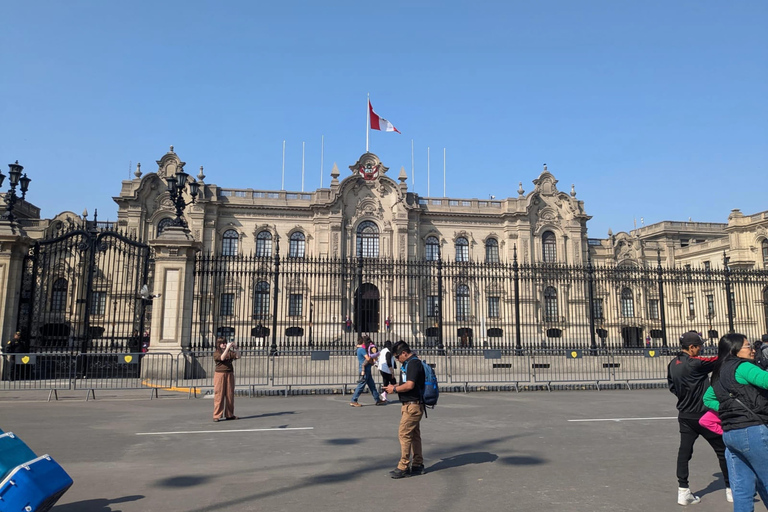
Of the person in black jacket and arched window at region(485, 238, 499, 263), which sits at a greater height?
arched window at region(485, 238, 499, 263)

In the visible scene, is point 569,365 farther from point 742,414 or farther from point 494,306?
point 494,306

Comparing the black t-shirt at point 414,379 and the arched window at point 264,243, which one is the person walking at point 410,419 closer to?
the black t-shirt at point 414,379

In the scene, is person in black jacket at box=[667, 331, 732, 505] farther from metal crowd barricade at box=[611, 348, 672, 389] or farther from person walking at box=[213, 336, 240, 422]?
metal crowd barricade at box=[611, 348, 672, 389]

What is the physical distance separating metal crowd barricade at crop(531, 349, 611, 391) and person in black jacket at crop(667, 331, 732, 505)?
13.9m

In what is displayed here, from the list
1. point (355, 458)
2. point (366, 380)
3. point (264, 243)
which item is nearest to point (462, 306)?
point (264, 243)

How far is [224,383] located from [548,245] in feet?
126

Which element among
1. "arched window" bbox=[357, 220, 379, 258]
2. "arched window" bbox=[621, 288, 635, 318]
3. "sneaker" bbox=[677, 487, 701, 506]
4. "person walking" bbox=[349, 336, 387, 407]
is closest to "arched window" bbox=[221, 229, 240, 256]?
"arched window" bbox=[357, 220, 379, 258]

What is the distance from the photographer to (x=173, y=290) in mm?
17375

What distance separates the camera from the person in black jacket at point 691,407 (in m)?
5.70

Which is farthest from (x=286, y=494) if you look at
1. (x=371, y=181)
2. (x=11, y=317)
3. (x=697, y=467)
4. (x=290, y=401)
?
→ (x=371, y=181)

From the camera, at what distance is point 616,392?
1659cm

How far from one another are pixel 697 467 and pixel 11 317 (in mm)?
18336

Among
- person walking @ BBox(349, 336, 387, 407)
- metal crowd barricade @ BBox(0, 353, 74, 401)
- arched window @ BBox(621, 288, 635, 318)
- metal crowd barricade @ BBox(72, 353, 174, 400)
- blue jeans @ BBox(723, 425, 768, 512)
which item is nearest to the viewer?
blue jeans @ BBox(723, 425, 768, 512)

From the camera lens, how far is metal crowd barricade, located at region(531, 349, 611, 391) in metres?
Answer: 19.8
